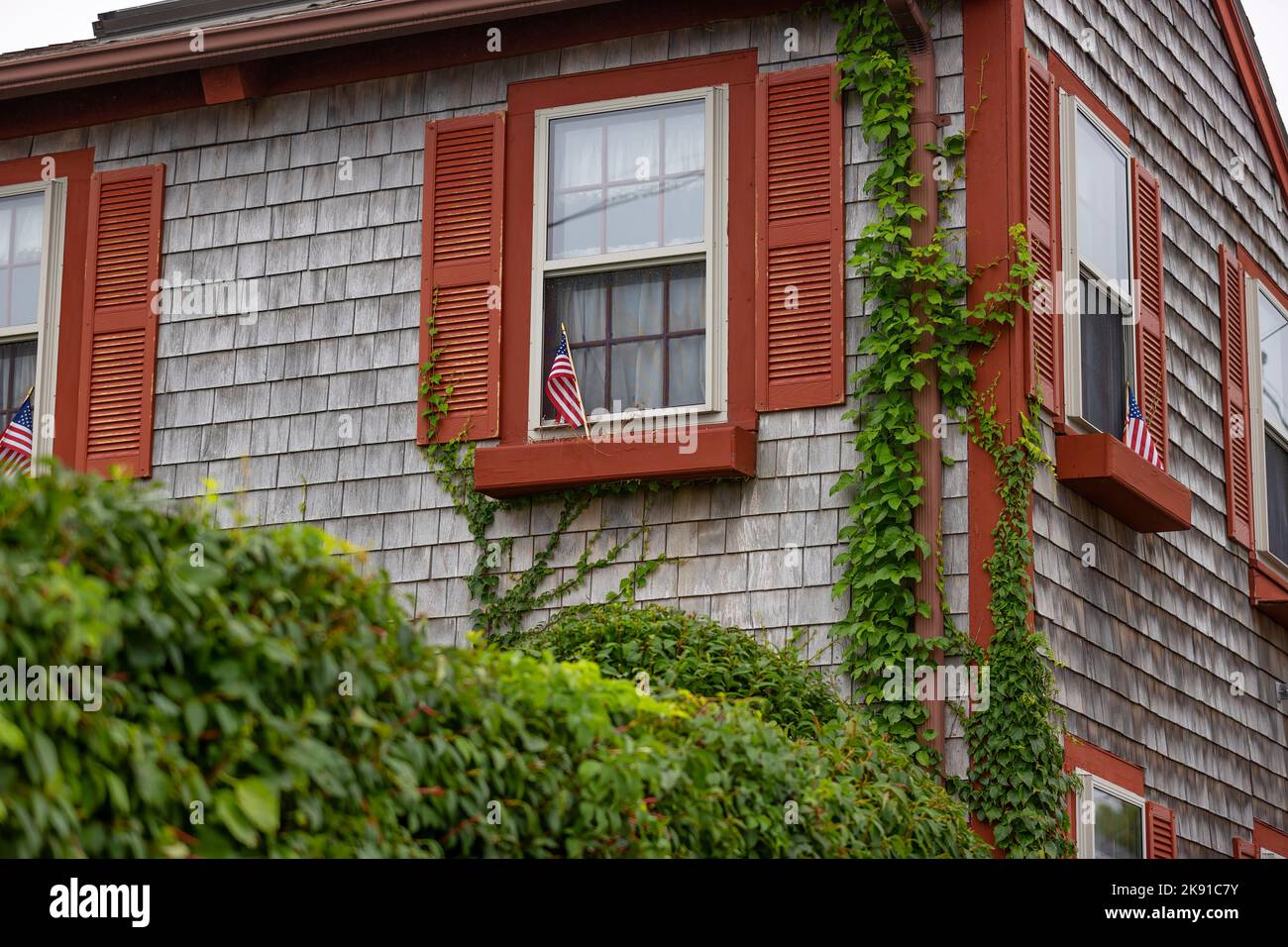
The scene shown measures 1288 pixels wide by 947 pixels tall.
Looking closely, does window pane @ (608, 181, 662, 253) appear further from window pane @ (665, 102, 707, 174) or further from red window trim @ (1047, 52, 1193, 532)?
red window trim @ (1047, 52, 1193, 532)

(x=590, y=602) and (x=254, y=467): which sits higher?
(x=254, y=467)

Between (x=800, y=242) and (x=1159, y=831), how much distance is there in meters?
3.42

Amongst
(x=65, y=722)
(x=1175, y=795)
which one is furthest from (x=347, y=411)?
(x=65, y=722)

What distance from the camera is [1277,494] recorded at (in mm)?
11992

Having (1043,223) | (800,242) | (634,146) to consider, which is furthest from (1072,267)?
(634,146)

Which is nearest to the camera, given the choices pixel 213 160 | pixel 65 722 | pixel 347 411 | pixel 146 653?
pixel 65 722

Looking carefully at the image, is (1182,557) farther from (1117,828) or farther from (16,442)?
(16,442)

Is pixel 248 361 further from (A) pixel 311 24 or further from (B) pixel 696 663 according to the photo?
(B) pixel 696 663

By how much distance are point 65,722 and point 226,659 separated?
1.40 ft

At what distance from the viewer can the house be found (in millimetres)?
8617

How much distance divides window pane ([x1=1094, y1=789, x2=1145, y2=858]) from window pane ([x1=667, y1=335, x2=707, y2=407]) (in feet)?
8.64

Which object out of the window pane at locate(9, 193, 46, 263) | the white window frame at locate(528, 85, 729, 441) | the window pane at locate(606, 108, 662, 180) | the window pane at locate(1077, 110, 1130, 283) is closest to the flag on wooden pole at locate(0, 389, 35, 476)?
the window pane at locate(9, 193, 46, 263)

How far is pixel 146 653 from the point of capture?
3262 mm
